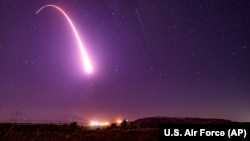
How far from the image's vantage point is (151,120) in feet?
237

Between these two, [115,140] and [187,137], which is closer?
[187,137]

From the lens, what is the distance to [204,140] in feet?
47.6

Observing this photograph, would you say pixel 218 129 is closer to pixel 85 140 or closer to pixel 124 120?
pixel 85 140

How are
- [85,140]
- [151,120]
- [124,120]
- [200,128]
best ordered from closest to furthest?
1. [200,128]
2. [85,140]
3. [124,120]
4. [151,120]

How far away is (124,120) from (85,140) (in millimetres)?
30347

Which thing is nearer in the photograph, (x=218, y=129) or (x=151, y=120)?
(x=218, y=129)

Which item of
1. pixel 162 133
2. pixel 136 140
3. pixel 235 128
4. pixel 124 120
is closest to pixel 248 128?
pixel 235 128

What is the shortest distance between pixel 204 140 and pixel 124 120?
122 ft

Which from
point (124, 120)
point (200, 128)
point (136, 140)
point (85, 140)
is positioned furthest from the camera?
point (124, 120)

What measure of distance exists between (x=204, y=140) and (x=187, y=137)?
2.38 feet

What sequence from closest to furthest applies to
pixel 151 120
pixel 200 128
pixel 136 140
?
pixel 200 128 → pixel 136 140 → pixel 151 120

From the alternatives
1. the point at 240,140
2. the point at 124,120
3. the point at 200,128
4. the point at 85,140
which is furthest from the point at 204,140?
the point at 124,120

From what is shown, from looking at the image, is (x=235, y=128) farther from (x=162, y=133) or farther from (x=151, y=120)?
(x=151, y=120)

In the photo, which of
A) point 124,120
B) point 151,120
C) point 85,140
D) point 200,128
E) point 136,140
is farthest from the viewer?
point 151,120
